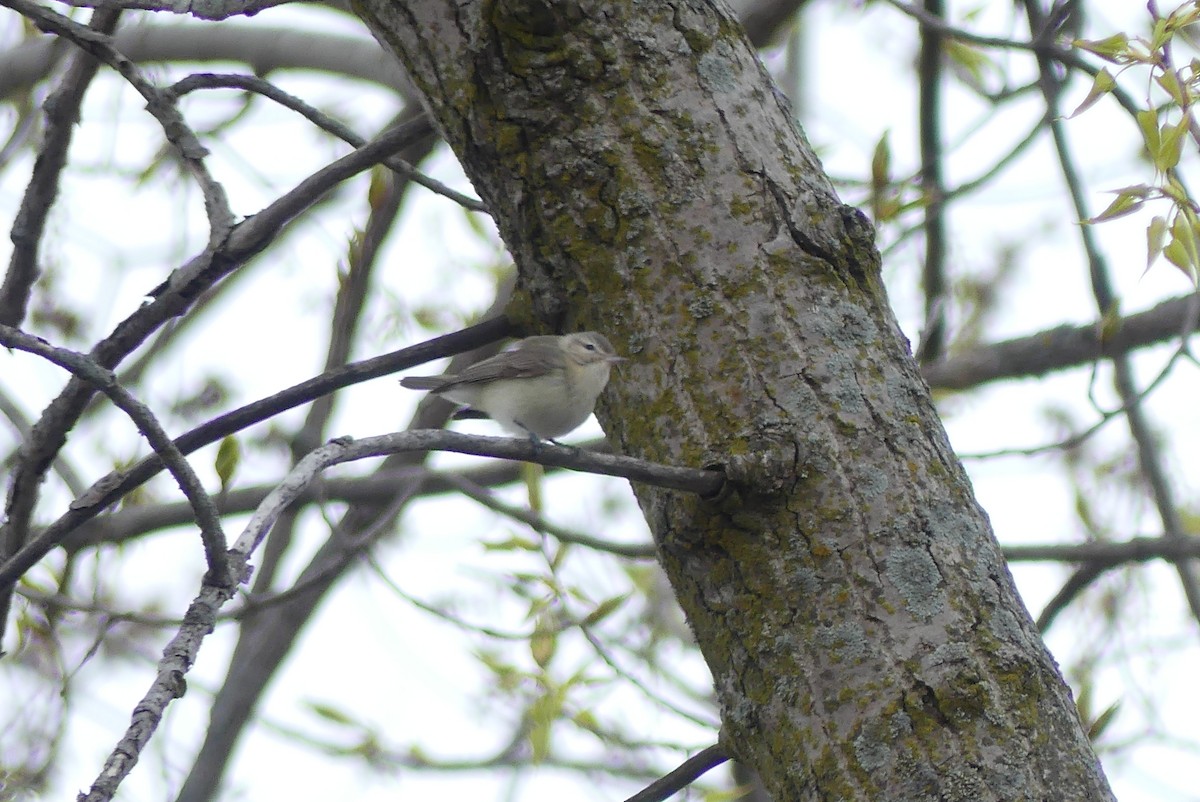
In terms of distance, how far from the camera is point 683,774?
194 centimetres

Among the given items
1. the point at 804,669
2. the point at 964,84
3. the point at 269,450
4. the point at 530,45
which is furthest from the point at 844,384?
the point at 269,450

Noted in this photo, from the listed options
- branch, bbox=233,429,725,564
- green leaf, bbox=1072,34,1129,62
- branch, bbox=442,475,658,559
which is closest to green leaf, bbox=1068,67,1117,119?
green leaf, bbox=1072,34,1129,62

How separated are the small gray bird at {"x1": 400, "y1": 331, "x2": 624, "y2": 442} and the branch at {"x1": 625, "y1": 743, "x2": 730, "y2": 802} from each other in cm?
158

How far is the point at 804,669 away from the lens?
1.75m

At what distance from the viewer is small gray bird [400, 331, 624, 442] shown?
141 inches

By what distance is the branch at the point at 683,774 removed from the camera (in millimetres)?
1924

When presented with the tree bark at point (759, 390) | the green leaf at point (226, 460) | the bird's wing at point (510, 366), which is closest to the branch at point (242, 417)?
the tree bark at point (759, 390)

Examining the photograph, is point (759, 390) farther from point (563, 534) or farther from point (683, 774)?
point (563, 534)

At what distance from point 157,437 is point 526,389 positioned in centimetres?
222

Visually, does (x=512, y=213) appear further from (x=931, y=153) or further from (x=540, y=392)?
(x=931, y=153)

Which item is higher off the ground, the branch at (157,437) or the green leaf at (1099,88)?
the green leaf at (1099,88)

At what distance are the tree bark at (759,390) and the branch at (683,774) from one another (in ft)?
0.22

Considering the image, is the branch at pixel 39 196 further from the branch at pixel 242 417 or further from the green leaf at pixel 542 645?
the green leaf at pixel 542 645

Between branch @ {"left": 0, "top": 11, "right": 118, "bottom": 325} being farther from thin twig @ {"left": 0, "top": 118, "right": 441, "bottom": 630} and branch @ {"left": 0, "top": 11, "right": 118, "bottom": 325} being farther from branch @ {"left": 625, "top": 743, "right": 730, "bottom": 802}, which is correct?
branch @ {"left": 625, "top": 743, "right": 730, "bottom": 802}
